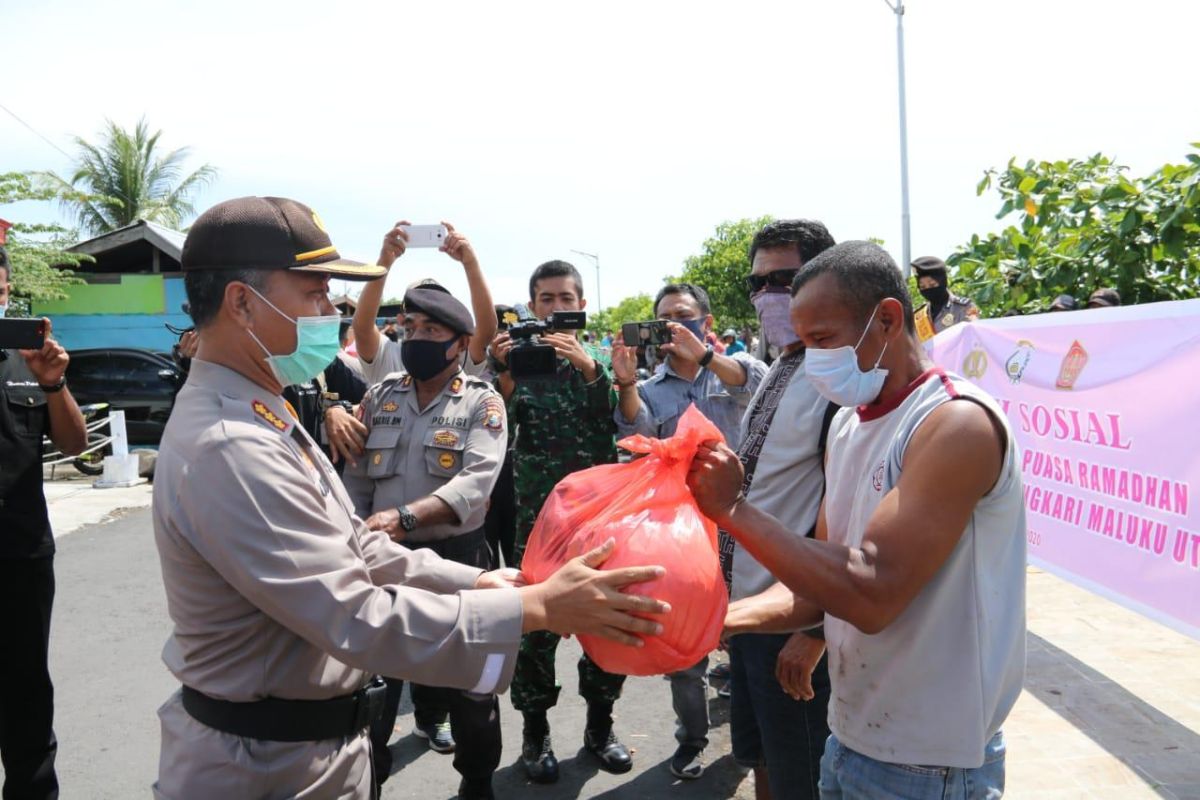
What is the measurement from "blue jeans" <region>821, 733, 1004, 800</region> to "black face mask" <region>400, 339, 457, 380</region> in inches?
93.8

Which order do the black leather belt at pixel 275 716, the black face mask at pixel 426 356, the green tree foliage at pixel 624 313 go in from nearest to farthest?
1. the black leather belt at pixel 275 716
2. the black face mask at pixel 426 356
3. the green tree foliage at pixel 624 313

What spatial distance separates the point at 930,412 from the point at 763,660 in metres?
1.15

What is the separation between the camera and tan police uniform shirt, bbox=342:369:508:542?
141 inches

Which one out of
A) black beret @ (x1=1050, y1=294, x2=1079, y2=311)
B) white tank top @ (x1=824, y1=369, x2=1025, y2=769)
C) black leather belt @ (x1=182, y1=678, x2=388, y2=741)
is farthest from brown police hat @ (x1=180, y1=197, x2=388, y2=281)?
black beret @ (x1=1050, y1=294, x2=1079, y2=311)

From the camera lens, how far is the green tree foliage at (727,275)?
40.9 metres

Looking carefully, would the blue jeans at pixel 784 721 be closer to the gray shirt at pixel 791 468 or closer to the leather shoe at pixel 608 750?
the gray shirt at pixel 791 468

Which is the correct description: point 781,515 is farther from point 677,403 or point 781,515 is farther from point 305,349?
point 677,403

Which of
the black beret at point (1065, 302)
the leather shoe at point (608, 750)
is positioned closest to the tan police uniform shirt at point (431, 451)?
the leather shoe at point (608, 750)

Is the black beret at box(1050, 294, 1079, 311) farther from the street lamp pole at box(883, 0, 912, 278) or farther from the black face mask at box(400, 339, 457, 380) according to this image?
the street lamp pole at box(883, 0, 912, 278)

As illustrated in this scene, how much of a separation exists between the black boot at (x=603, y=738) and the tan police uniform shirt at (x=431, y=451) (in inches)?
43.8

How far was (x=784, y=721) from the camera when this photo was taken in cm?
254

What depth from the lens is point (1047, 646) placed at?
16.7 ft

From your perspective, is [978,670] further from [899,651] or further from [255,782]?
[255,782]

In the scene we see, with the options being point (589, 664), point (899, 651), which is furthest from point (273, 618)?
point (589, 664)
